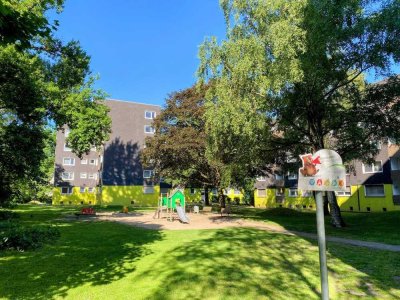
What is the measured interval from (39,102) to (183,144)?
12.7m

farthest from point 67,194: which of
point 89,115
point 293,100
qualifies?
point 293,100

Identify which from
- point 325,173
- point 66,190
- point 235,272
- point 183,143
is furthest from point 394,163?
point 66,190

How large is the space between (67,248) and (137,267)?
4.07 m

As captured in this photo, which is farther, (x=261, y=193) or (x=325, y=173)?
(x=261, y=193)

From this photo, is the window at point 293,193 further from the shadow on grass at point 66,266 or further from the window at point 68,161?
the window at point 68,161

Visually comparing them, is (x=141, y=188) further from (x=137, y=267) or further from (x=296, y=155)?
(x=137, y=267)

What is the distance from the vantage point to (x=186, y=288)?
6.91 meters

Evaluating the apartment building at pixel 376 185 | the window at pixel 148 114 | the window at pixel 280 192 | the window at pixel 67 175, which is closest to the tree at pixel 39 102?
the apartment building at pixel 376 185

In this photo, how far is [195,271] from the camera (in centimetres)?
816

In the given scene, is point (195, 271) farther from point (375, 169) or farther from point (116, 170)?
point (116, 170)

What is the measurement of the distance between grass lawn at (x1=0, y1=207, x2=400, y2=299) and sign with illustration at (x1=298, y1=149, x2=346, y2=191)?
10.7 ft

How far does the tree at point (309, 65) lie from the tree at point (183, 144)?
10.0 m

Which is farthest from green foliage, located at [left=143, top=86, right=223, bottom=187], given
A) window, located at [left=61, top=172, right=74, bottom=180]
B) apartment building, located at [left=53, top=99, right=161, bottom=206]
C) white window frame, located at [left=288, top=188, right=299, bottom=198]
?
window, located at [left=61, top=172, right=74, bottom=180]

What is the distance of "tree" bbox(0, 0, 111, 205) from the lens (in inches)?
Result: 728
